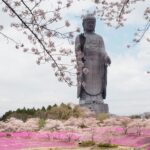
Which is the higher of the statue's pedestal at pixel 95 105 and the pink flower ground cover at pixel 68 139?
the statue's pedestal at pixel 95 105

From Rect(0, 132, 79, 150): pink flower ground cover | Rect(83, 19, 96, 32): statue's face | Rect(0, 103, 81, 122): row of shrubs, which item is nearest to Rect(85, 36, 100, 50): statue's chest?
Rect(83, 19, 96, 32): statue's face

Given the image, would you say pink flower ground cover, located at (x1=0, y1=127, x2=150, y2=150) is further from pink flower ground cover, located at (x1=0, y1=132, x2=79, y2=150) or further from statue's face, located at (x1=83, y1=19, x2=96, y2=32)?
statue's face, located at (x1=83, y1=19, x2=96, y2=32)

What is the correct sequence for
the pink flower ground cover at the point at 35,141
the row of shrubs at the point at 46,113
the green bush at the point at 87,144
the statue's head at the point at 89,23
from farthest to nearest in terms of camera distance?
the statue's head at the point at 89,23 < the row of shrubs at the point at 46,113 < the pink flower ground cover at the point at 35,141 < the green bush at the point at 87,144

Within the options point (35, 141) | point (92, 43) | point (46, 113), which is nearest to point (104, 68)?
point (92, 43)

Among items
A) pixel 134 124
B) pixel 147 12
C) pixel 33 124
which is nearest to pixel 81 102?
pixel 33 124

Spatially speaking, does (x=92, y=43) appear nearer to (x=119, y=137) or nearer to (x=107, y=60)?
(x=107, y=60)

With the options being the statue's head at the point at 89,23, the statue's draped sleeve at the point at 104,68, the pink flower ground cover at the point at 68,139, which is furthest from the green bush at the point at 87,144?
the statue's head at the point at 89,23

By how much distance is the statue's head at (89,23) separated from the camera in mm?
25109

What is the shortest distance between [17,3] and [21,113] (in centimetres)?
1304

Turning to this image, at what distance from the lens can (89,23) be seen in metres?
25.2

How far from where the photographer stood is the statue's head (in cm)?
2511

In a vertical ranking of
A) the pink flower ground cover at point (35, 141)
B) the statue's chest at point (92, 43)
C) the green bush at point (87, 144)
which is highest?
the statue's chest at point (92, 43)

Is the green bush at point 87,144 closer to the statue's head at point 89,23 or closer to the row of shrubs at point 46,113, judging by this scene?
the row of shrubs at point 46,113

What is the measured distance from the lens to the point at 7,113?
19.7 m
